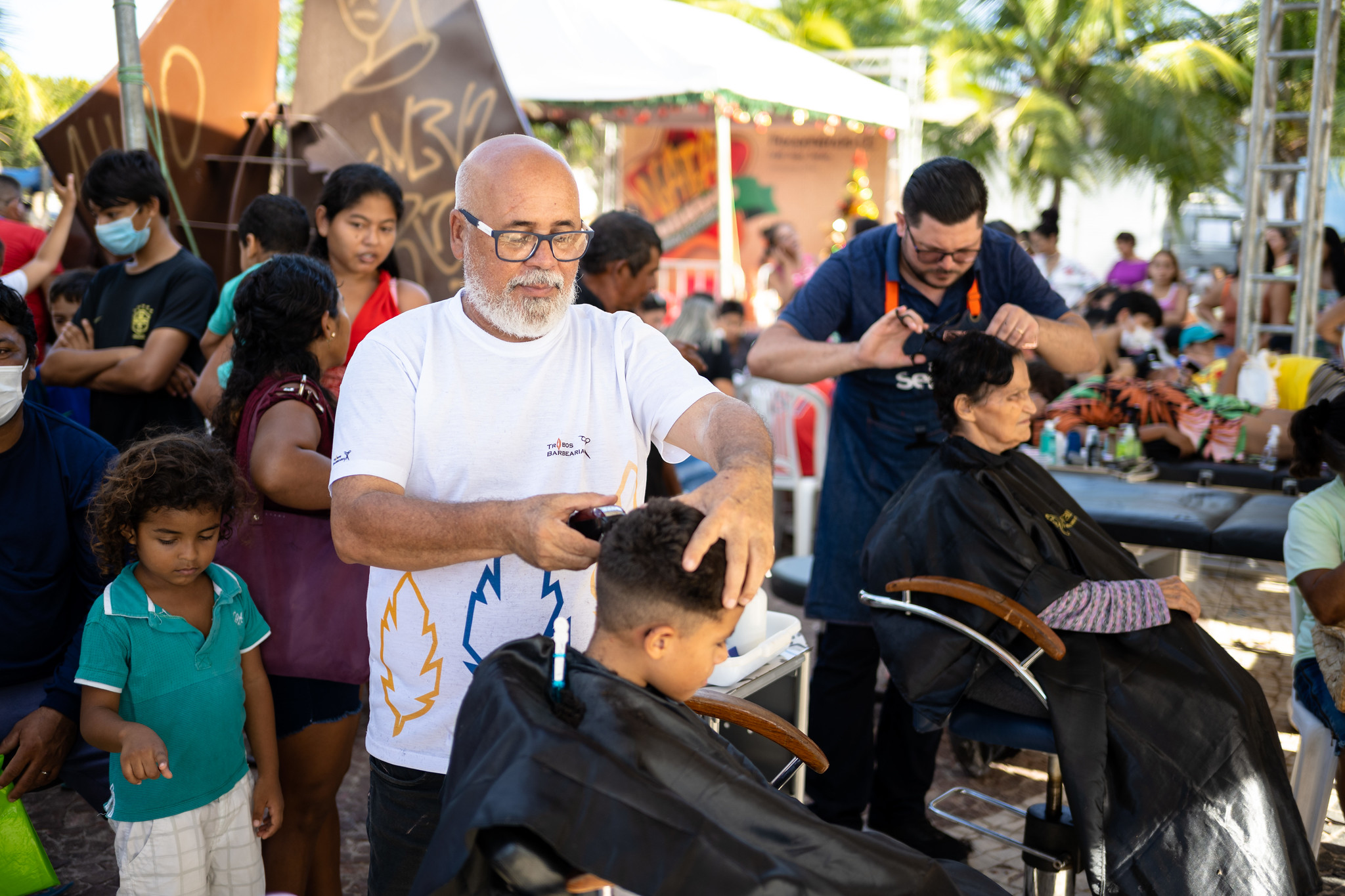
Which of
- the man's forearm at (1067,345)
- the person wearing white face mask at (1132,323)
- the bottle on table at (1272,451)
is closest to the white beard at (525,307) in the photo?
the man's forearm at (1067,345)

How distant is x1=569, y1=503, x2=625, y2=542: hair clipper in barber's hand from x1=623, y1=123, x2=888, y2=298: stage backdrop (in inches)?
527

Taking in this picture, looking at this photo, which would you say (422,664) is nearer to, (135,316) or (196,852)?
(196,852)

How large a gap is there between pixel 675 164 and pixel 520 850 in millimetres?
14387

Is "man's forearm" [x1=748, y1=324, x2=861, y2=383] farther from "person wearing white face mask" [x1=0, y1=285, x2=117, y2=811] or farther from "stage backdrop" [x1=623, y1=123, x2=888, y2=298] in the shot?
"stage backdrop" [x1=623, y1=123, x2=888, y2=298]

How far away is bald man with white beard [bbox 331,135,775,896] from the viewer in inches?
66.7

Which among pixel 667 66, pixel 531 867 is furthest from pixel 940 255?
pixel 667 66

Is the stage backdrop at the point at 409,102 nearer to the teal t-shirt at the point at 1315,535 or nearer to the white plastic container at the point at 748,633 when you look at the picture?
the white plastic container at the point at 748,633

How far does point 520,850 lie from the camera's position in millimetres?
1249

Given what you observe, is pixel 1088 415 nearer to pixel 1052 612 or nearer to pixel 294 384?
pixel 1052 612

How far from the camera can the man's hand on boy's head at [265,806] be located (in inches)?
88.8

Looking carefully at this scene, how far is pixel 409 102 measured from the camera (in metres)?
5.16

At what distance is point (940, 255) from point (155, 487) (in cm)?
208

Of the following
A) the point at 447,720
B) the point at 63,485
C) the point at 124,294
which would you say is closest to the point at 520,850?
the point at 447,720

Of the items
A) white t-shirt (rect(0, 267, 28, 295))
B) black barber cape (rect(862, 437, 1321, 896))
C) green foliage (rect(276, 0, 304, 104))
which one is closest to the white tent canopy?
white t-shirt (rect(0, 267, 28, 295))
